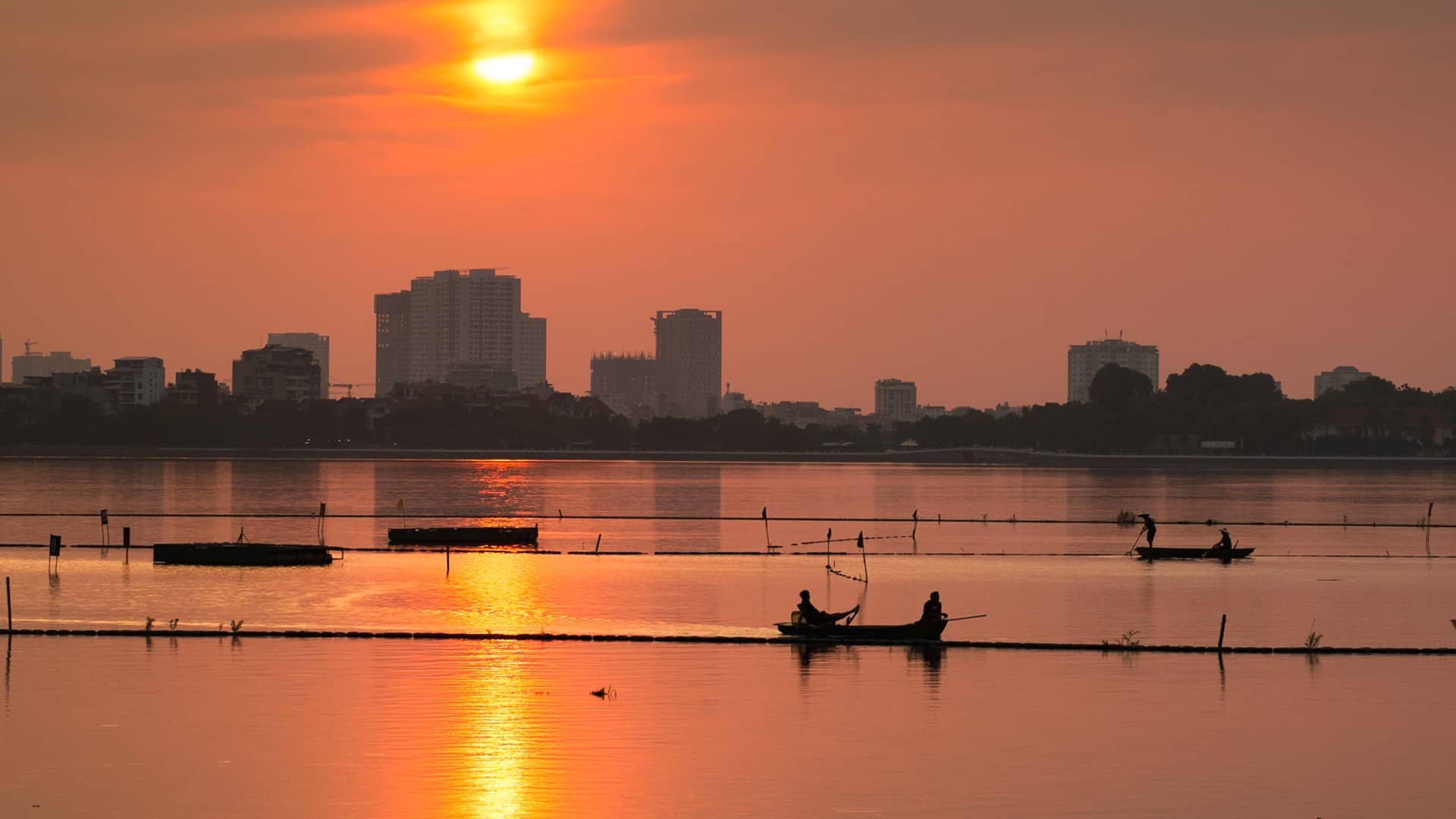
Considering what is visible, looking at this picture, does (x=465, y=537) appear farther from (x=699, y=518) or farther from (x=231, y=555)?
(x=699, y=518)

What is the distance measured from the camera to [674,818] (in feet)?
92.7

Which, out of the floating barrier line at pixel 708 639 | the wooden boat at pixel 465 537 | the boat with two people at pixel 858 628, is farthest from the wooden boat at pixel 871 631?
the wooden boat at pixel 465 537

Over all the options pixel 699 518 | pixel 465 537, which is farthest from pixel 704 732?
pixel 699 518

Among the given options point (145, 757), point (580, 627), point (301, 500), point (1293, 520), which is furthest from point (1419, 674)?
point (301, 500)

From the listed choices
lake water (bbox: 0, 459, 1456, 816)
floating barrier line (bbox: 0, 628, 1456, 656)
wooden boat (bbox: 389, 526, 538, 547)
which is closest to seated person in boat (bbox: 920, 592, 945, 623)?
floating barrier line (bbox: 0, 628, 1456, 656)

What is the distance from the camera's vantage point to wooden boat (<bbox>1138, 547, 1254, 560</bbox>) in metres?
87.9

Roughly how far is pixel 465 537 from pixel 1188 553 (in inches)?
1488

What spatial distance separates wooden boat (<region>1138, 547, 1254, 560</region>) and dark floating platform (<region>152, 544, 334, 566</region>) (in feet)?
132

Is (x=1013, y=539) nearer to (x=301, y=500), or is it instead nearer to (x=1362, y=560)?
(x=1362, y=560)

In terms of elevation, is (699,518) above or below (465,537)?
below

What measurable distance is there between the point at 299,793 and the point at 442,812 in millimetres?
3063

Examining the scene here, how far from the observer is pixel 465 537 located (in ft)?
315

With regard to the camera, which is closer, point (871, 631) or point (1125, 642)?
point (871, 631)

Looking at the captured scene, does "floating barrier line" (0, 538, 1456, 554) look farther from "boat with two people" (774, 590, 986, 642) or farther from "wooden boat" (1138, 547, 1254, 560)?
"boat with two people" (774, 590, 986, 642)
